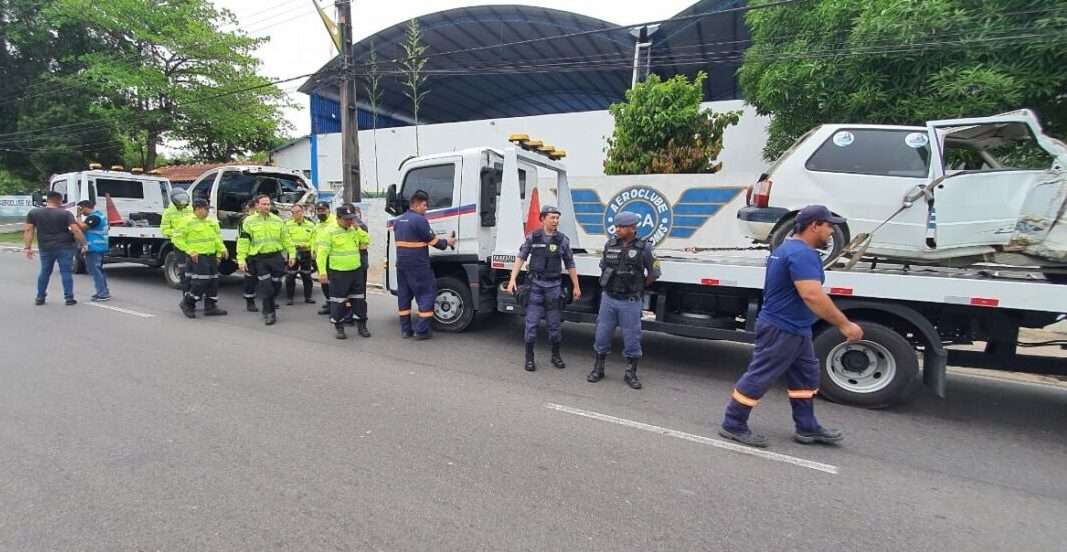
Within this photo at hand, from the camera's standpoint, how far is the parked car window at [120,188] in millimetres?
10500

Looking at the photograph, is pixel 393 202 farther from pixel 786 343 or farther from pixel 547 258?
pixel 786 343

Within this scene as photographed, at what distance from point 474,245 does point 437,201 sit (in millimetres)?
747

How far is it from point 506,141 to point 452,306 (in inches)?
574

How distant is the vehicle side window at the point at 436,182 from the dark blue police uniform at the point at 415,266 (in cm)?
39

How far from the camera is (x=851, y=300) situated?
4.15 meters

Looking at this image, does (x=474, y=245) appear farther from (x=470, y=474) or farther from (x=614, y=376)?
(x=470, y=474)

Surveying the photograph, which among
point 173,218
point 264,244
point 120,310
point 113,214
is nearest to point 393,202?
point 264,244

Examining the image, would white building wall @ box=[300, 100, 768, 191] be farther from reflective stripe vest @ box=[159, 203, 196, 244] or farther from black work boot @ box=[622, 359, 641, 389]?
black work boot @ box=[622, 359, 641, 389]

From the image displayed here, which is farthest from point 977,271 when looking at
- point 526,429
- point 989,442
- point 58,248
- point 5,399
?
point 58,248

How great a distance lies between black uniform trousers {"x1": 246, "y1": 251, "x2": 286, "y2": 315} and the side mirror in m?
1.94

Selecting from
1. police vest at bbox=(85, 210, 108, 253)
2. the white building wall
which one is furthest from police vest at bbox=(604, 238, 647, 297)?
the white building wall

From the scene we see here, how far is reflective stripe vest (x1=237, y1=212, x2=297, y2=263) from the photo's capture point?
6.93 m

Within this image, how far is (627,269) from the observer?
439cm

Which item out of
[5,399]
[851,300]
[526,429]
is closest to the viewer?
[526,429]
